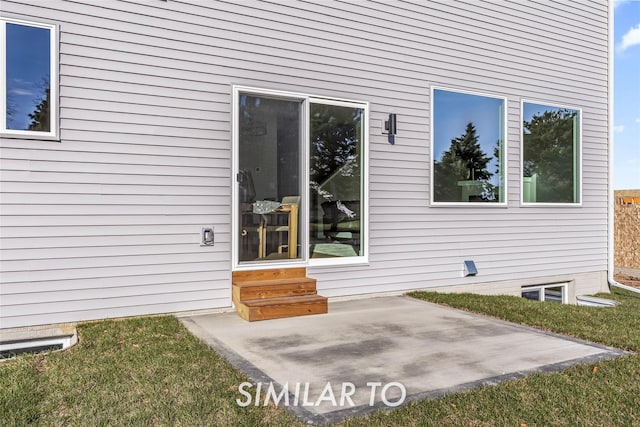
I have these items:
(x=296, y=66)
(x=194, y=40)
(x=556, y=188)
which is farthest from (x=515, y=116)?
(x=194, y=40)

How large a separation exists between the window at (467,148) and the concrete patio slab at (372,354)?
6.50ft

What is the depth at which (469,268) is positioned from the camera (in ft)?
20.2

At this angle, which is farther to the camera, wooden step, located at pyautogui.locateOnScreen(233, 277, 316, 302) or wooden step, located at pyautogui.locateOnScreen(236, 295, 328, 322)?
wooden step, located at pyautogui.locateOnScreen(233, 277, 316, 302)

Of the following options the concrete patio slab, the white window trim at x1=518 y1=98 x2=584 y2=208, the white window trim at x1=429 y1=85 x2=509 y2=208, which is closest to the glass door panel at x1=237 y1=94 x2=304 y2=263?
the concrete patio slab

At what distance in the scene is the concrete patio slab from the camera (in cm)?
263

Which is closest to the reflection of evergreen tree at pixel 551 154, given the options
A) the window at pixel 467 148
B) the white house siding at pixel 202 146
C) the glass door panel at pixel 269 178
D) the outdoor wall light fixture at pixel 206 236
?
the white house siding at pixel 202 146

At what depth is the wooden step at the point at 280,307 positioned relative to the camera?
4.27 meters

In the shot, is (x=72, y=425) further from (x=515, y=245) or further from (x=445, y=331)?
(x=515, y=245)

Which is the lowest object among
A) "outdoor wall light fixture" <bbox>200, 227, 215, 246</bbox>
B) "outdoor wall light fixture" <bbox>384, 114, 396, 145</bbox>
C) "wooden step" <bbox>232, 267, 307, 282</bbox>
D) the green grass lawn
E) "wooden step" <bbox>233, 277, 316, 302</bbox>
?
the green grass lawn

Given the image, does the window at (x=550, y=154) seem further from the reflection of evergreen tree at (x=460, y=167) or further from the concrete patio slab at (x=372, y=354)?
the concrete patio slab at (x=372, y=354)

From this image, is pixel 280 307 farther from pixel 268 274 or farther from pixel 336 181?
pixel 336 181

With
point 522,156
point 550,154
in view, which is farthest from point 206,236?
point 550,154

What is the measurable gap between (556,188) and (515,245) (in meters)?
1.18

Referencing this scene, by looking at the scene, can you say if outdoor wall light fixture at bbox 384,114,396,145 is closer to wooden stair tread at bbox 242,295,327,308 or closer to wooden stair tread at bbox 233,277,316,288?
wooden stair tread at bbox 233,277,316,288
